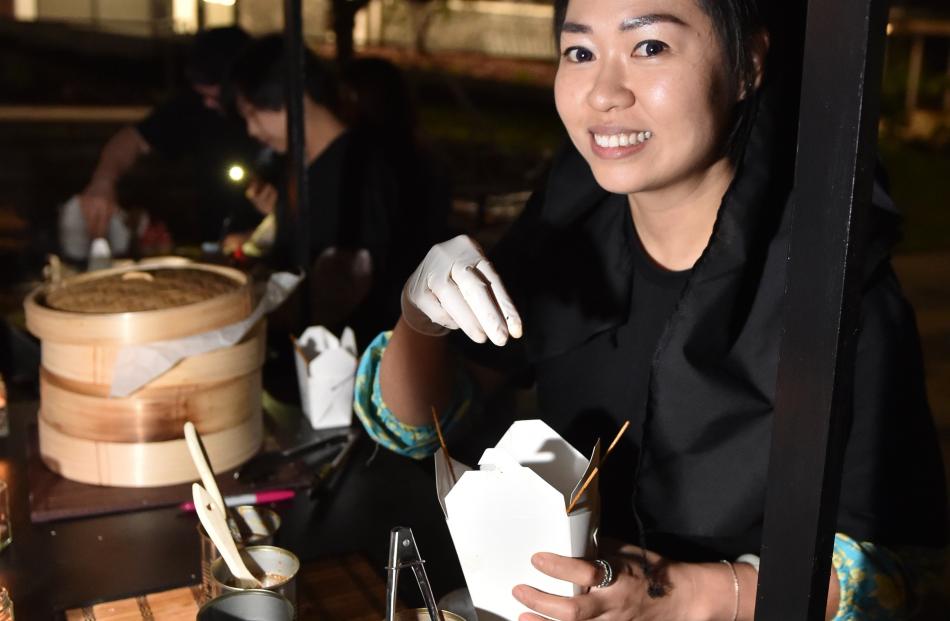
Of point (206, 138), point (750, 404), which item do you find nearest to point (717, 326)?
point (750, 404)

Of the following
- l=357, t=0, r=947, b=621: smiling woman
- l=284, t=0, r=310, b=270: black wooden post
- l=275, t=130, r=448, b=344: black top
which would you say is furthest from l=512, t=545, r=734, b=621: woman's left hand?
l=275, t=130, r=448, b=344: black top

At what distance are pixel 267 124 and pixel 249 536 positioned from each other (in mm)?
2082

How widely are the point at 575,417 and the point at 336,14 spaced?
10.2ft

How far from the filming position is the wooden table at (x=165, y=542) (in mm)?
1280

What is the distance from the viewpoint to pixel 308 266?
7.37 feet

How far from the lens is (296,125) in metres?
2.20

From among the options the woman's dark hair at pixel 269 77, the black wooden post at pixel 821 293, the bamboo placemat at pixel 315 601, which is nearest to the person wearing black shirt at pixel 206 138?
the woman's dark hair at pixel 269 77

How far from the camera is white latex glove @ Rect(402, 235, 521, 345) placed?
1113 millimetres

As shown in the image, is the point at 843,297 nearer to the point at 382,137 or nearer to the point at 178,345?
the point at 178,345

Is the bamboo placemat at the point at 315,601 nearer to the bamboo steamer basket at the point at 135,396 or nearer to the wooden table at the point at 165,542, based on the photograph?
the wooden table at the point at 165,542

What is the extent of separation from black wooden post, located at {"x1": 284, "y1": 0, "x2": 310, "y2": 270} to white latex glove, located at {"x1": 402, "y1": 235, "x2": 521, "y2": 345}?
0.91 m

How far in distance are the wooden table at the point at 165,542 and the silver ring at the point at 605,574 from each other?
0.83ft

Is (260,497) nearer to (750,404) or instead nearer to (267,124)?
(750,404)

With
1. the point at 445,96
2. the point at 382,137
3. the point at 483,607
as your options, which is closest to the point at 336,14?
the point at 382,137
